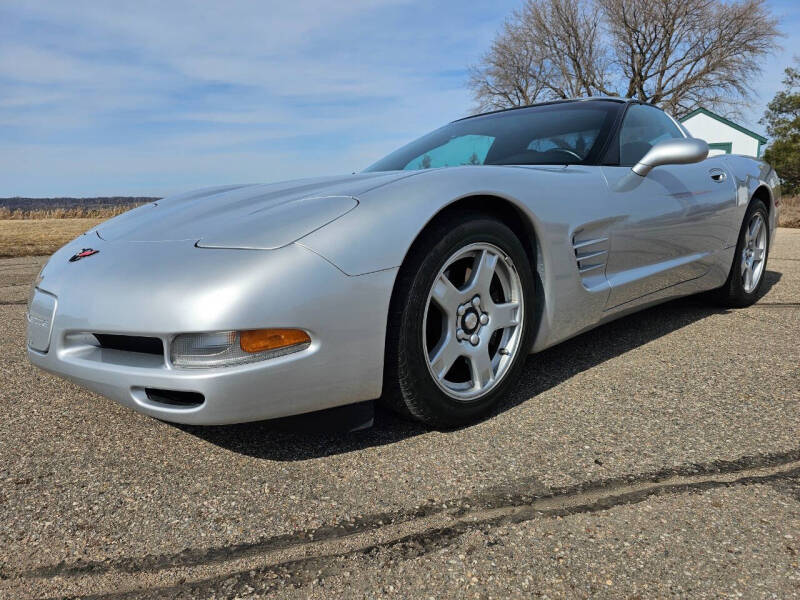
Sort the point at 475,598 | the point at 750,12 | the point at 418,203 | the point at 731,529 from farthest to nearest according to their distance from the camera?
the point at 750,12, the point at 418,203, the point at 731,529, the point at 475,598

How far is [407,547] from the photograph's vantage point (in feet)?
4.76

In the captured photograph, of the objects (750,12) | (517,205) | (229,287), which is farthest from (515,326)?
(750,12)

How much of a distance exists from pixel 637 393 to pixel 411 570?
1426mm

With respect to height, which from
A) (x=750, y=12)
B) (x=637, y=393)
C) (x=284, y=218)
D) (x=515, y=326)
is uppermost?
(x=750, y=12)

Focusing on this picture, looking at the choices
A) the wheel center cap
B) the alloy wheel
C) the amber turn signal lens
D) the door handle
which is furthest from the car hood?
the alloy wheel

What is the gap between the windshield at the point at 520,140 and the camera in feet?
9.27

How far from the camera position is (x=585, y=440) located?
2.01 meters

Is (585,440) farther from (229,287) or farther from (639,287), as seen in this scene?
(229,287)

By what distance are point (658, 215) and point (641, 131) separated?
0.65m

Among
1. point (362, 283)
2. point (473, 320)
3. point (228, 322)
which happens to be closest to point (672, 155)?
point (473, 320)

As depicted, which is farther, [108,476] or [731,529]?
[108,476]

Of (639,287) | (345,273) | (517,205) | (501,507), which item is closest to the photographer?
(501,507)

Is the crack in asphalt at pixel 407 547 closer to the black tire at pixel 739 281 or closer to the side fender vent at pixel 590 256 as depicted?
the side fender vent at pixel 590 256

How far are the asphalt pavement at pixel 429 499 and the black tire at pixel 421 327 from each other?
10cm
